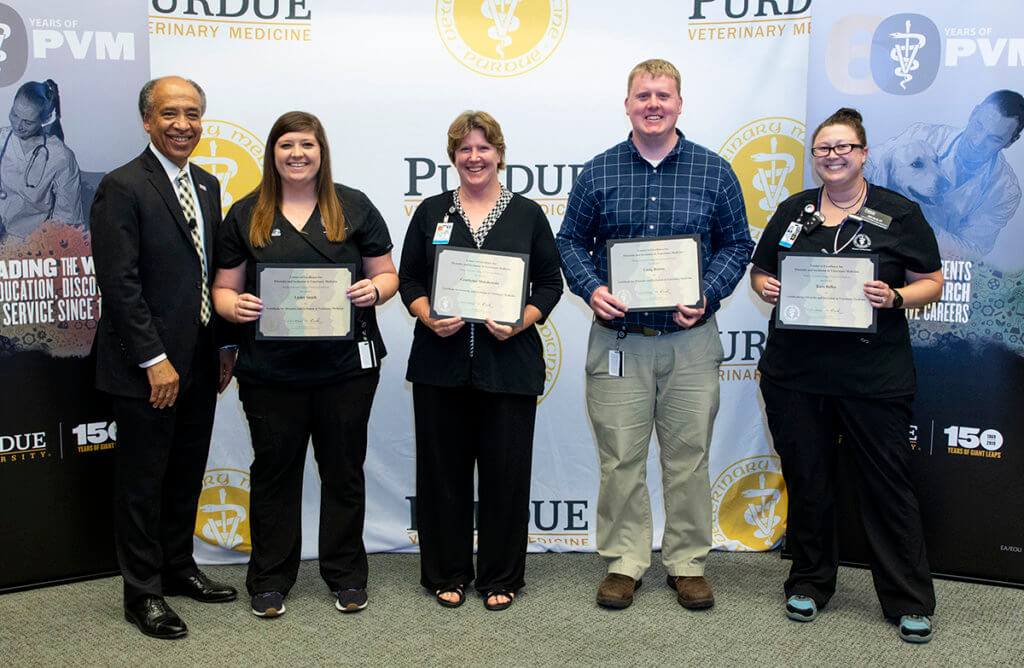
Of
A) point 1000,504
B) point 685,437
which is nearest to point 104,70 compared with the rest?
point 685,437

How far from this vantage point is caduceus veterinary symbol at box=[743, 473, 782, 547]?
390 centimetres

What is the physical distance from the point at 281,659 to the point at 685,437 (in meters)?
1.60

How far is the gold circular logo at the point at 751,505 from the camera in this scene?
390cm

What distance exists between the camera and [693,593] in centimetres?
320

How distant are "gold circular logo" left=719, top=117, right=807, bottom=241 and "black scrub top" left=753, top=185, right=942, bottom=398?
0.83 metres

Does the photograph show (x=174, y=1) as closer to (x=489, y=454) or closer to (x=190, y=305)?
(x=190, y=305)

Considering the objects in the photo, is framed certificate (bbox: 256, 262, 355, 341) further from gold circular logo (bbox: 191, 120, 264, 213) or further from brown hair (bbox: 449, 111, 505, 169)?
gold circular logo (bbox: 191, 120, 264, 213)

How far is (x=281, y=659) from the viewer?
2.79m

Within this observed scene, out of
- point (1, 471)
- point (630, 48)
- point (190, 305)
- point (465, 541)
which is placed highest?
point (630, 48)

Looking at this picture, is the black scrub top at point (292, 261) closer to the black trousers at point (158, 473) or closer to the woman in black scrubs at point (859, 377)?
the black trousers at point (158, 473)

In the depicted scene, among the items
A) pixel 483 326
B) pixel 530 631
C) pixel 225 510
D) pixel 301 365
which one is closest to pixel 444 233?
pixel 483 326

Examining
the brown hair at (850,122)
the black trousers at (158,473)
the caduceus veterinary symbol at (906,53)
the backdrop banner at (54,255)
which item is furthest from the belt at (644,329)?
the backdrop banner at (54,255)

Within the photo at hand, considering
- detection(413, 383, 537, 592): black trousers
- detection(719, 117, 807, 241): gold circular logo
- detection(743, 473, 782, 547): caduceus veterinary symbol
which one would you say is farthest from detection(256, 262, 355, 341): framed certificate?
detection(743, 473, 782, 547): caduceus veterinary symbol

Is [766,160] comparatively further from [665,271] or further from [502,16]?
[502,16]
